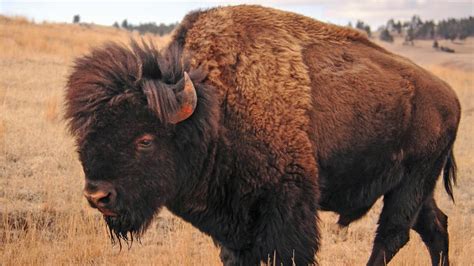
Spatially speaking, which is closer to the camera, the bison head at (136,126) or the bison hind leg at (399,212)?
the bison head at (136,126)

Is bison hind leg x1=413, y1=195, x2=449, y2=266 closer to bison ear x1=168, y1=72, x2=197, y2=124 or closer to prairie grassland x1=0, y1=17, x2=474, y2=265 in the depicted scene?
prairie grassland x1=0, y1=17, x2=474, y2=265

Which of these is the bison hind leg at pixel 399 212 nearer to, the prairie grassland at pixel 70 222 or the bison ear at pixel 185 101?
the prairie grassland at pixel 70 222

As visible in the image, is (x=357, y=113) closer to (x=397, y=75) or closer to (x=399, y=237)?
(x=397, y=75)

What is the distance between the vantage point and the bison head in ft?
10.8

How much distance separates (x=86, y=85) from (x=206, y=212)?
1.14 metres

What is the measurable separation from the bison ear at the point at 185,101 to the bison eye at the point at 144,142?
15 centimetres

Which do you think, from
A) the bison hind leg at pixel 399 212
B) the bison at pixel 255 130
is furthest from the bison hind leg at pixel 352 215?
the bison hind leg at pixel 399 212

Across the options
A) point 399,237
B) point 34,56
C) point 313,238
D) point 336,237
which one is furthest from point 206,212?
point 34,56

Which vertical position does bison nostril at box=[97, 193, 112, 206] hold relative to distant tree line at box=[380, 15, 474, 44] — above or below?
above

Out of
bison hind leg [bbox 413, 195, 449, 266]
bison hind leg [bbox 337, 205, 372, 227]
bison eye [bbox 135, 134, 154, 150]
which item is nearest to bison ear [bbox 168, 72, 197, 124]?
bison eye [bbox 135, 134, 154, 150]

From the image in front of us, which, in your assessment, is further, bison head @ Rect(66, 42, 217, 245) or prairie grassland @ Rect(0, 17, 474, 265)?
prairie grassland @ Rect(0, 17, 474, 265)

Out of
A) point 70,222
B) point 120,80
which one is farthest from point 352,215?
point 70,222

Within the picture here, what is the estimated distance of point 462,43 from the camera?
57.7 meters

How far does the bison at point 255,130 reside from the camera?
11.3 feet
